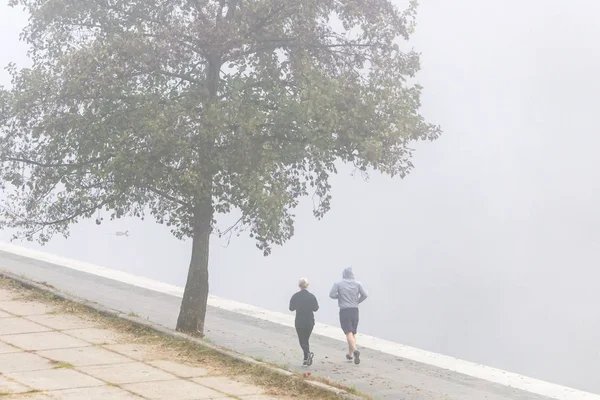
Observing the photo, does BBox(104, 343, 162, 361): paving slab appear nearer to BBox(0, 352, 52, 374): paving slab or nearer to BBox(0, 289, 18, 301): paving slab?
BBox(0, 352, 52, 374): paving slab

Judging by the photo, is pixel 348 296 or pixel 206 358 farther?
pixel 348 296

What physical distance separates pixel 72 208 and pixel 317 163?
4.48 metres

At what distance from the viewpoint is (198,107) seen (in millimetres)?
14656

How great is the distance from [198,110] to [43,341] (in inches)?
207

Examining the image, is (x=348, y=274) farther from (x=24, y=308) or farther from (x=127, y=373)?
(x=127, y=373)

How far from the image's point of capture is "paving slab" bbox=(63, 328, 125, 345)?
10816 mm

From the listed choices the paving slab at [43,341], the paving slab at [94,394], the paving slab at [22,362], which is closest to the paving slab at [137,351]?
the paving slab at [43,341]

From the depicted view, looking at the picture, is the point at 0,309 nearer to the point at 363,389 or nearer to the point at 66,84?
the point at 66,84

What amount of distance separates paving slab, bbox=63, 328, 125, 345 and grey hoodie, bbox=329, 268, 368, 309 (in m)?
5.16

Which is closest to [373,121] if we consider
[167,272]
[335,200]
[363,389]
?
[363,389]

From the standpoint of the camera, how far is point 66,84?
45.6 ft

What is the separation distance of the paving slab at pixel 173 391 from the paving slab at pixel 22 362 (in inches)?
47.0

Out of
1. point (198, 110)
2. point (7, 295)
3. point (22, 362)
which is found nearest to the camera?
point (22, 362)

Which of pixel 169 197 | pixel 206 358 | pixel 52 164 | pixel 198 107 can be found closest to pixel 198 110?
pixel 198 107
